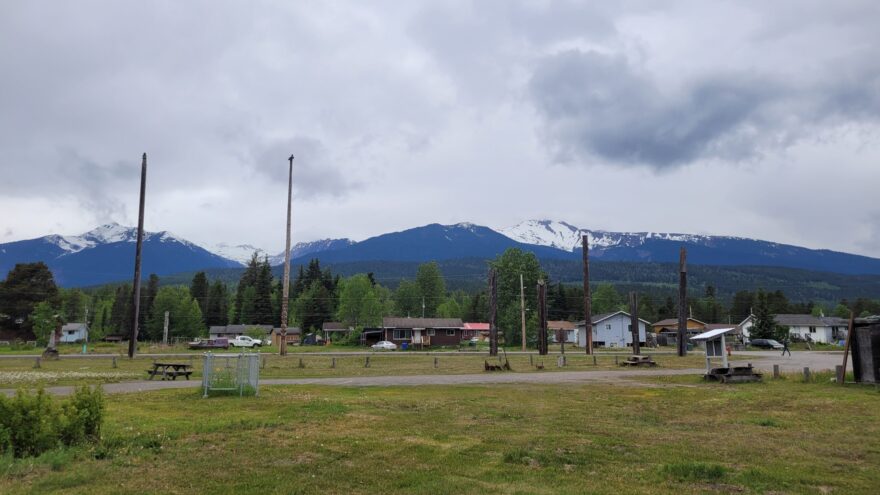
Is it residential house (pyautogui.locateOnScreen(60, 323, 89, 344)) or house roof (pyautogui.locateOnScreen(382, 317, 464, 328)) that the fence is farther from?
residential house (pyautogui.locateOnScreen(60, 323, 89, 344))

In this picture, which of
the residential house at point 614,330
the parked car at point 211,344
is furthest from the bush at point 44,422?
the residential house at point 614,330

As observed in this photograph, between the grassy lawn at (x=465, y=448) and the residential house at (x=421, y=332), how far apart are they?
68.0 meters

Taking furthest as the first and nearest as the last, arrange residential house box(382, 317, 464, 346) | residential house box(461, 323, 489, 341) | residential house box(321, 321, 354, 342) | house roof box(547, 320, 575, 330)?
house roof box(547, 320, 575, 330)
residential house box(461, 323, 489, 341)
residential house box(321, 321, 354, 342)
residential house box(382, 317, 464, 346)

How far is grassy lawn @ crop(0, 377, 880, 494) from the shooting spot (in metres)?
7.79

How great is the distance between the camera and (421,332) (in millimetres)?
85938

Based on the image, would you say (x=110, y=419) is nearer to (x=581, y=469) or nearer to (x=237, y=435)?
(x=237, y=435)

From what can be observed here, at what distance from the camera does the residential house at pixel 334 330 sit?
103 meters

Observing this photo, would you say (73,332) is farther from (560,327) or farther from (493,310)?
(493,310)

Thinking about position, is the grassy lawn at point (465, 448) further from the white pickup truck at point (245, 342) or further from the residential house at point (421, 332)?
the residential house at point (421, 332)

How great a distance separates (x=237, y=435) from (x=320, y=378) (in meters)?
15.7

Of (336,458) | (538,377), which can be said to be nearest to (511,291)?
(538,377)

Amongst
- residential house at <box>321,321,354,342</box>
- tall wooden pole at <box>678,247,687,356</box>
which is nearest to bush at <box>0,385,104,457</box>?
tall wooden pole at <box>678,247,687,356</box>

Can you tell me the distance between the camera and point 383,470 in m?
8.54

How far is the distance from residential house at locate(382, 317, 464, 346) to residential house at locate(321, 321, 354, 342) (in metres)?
18.0
